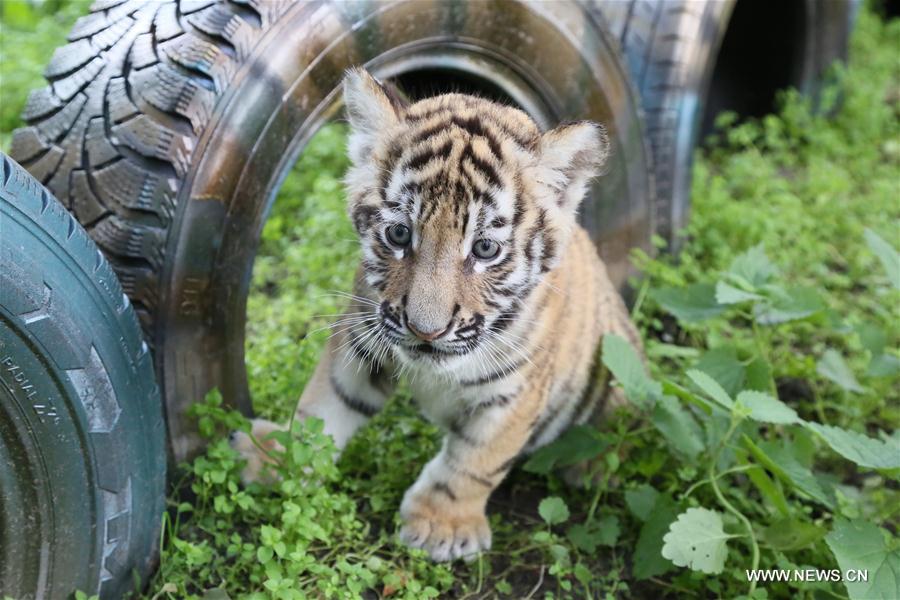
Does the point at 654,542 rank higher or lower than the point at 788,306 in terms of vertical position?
lower

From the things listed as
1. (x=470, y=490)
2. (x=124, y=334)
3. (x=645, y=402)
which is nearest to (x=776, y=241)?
(x=645, y=402)

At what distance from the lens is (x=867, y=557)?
2477 mm

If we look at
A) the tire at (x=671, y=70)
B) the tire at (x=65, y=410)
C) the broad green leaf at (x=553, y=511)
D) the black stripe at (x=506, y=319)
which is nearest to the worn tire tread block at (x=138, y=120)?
the tire at (x=65, y=410)

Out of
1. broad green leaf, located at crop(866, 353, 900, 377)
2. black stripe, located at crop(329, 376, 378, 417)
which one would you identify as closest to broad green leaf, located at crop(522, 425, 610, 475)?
black stripe, located at crop(329, 376, 378, 417)

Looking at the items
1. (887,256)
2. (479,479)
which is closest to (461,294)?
(479,479)

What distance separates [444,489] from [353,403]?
410mm

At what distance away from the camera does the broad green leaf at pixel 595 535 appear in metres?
2.84

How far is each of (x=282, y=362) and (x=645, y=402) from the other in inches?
51.0

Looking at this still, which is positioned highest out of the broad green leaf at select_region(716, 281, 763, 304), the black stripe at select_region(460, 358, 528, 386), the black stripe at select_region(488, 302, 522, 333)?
the black stripe at select_region(488, 302, 522, 333)

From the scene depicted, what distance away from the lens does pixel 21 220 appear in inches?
79.4

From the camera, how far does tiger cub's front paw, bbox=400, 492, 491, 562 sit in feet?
9.16

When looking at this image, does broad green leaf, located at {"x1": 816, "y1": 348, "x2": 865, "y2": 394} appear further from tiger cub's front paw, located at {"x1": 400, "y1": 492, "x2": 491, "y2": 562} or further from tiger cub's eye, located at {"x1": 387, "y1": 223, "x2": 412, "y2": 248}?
tiger cub's eye, located at {"x1": 387, "y1": 223, "x2": 412, "y2": 248}

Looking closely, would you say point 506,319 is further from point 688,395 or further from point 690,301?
point 690,301

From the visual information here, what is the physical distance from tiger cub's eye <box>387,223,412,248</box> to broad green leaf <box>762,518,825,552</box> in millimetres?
1372
